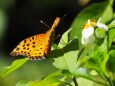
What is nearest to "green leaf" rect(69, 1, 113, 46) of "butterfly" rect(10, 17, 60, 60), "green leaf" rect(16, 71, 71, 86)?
"butterfly" rect(10, 17, 60, 60)

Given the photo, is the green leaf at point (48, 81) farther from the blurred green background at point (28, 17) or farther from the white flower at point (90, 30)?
the blurred green background at point (28, 17)

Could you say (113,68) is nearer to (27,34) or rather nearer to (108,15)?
(108,15)

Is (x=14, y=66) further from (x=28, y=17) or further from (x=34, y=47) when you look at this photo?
(x=28, y=17)

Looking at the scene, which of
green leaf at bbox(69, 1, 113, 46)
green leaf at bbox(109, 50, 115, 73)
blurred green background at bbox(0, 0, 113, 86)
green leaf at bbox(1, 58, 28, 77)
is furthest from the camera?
blurred green background at bbox(0, 0, 113, 86)

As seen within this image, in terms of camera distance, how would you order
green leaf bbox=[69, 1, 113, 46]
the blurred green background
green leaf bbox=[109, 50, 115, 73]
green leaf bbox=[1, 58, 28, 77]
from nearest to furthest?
green leaf bbox=[109, 50, 115, 73], green leaf bbox=[1, 58, 28, 77], green leaf bbox=[69, 1, 113, 46], the blurred green background

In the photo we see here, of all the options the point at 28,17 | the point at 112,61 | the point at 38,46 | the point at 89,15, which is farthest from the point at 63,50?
the point at 28,17

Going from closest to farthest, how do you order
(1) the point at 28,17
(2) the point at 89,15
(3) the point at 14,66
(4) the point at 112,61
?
(4) the point at 112,61
(3) the point at 14,66
(2) the point at 89,15
(1) the point at 28,17

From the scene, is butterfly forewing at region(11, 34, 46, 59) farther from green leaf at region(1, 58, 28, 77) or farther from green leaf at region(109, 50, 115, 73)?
green leaf at region(109, 50, 115, 73)
